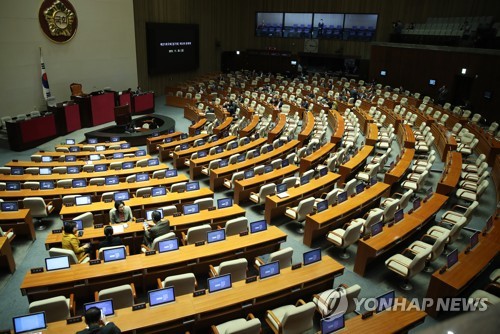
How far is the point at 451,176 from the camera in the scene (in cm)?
905

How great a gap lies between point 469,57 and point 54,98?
20.1 metres

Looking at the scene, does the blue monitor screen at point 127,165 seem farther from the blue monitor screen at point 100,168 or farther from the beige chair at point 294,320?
the beige chair at point 294,320

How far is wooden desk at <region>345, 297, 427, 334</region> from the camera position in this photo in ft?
14.7

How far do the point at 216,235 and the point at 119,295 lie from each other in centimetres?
197

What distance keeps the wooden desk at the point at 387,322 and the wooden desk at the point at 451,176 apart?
182 inches

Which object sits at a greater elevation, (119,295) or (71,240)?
(71,240)

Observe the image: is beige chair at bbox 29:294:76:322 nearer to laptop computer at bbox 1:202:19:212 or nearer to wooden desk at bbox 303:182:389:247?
laptop computer at bbox 1:202:19:212

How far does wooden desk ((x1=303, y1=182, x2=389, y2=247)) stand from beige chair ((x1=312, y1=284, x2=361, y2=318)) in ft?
6.76

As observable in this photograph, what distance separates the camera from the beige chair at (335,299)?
16.2 feet

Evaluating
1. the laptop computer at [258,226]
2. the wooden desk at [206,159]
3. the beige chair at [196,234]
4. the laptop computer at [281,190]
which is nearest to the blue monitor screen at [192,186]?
the laptop computer at [281,190]

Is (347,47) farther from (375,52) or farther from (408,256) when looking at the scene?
(408,256)

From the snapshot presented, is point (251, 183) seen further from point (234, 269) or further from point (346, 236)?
point (234, 269)

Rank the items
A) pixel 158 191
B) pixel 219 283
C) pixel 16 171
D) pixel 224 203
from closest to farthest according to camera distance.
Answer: pixel 219 283
pixel 224 203
pixel 158 191
pixel 16 171

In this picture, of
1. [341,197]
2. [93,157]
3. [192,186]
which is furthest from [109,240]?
[93,157]
